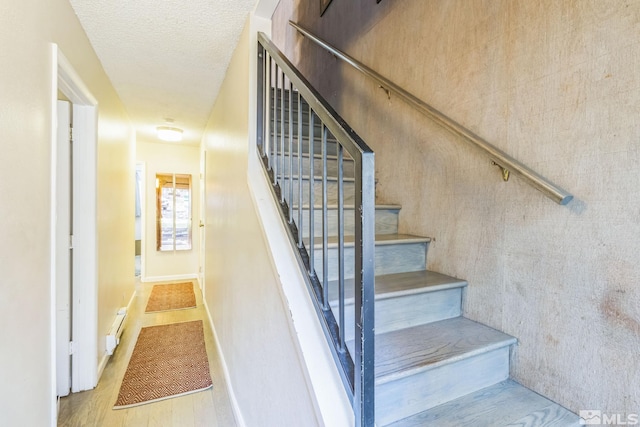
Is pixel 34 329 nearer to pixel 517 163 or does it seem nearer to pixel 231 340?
pixel 231 340

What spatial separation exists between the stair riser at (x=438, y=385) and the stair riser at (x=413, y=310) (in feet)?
0.79

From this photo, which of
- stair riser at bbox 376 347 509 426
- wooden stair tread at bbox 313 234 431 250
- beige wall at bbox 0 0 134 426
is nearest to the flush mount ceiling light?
beige wall at bbox 0 0 134 426

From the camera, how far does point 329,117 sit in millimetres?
861

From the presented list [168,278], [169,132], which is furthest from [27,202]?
[168,278]

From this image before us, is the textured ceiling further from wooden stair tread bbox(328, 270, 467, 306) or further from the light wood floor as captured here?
the light wood floor

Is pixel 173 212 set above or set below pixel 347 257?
above

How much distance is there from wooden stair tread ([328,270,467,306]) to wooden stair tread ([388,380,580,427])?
1.33ft

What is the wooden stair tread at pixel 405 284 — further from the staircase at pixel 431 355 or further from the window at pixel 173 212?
the window at pixel 173 212

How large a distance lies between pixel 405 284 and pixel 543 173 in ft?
2.25

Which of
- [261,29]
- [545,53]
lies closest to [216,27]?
[261,29]

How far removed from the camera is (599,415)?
3.09ft

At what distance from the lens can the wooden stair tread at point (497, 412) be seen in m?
0.95

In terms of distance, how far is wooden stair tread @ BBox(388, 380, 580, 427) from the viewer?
0.95 meters

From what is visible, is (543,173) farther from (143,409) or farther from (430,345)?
(143,409)
